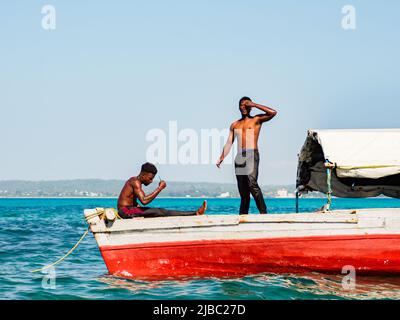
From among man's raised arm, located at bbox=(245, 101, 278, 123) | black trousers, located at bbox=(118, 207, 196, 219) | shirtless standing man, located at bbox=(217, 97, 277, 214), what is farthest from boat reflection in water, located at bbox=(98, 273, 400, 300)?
man's raised arm, located at bbox=(245, 101, 278, 123)

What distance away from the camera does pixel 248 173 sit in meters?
11.3

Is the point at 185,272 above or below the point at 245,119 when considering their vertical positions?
below

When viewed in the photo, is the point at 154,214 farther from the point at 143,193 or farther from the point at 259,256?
the point at 259,256

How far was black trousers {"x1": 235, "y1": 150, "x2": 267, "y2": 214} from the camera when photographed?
37.1 feet

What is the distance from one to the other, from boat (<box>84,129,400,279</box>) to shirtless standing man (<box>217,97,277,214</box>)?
74 centimetres

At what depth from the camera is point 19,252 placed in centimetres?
1836

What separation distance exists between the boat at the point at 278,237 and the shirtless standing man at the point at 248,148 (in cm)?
74

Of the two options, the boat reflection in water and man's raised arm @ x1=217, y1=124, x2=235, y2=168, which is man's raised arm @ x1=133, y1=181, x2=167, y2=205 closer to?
man's raised arm @ x1=217, y1=124, x2=235, y2=168

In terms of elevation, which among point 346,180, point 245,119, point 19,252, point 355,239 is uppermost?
point 245,119

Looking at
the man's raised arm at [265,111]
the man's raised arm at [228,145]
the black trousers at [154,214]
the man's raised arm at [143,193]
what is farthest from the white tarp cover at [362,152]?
the man's raised arm at [143,193]
